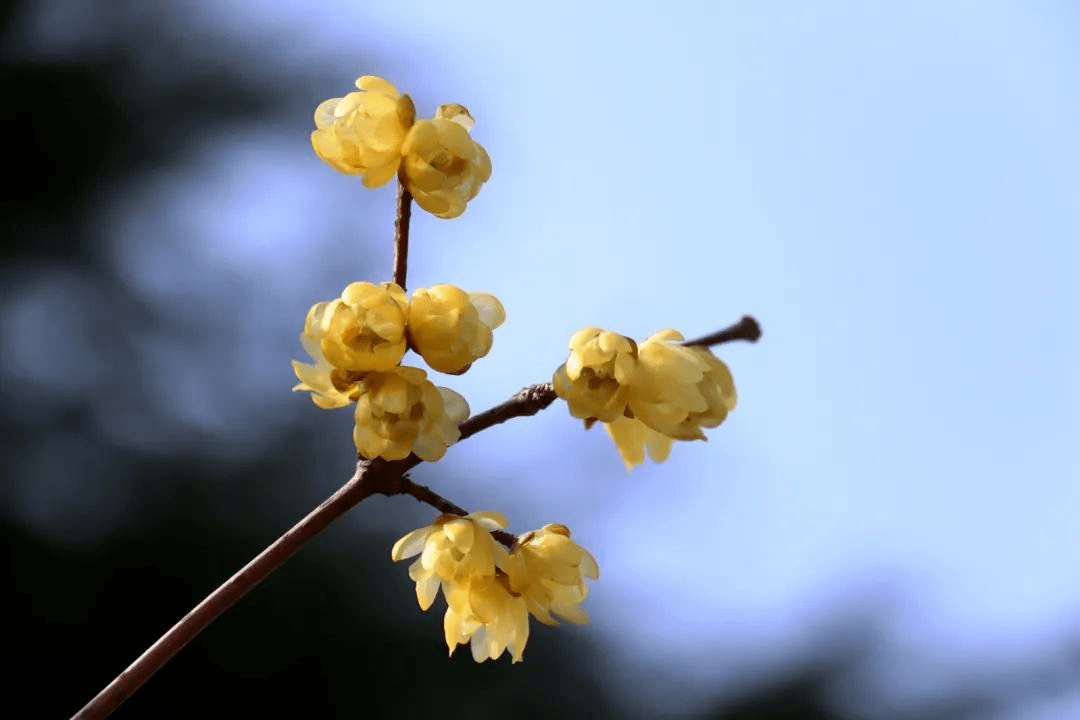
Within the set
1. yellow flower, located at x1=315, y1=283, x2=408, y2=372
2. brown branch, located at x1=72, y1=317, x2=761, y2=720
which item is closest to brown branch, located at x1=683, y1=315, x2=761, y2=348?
brown branch, located at x1=72, y1=317, x2=761, y2=720

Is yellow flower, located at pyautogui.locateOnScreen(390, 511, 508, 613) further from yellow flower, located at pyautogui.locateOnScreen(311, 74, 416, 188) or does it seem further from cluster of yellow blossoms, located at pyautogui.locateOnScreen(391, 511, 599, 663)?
yellow flower, located at pyautogui.locateOnScreen(311, 74, 416, 188)

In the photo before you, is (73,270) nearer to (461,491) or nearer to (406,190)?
(461,491)

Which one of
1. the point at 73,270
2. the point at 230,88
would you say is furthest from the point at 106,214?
the point at 230,88

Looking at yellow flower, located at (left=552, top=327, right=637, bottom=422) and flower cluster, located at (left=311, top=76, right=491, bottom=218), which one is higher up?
flower cluster, located at (left=311, top=76, right=491, bottom=218)

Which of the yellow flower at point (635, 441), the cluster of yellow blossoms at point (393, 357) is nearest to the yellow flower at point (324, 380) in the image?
the cluster of yellow blossoms at point (393, 357)

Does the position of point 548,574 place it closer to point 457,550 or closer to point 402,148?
point 457,550

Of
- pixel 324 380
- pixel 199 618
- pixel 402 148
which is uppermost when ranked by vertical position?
pixel 402 148

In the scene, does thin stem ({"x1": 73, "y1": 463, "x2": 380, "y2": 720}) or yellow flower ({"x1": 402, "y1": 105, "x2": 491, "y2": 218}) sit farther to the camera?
yellow flower ({"x1": 402, "y1": 105, "x2": 491, "y2": 218})

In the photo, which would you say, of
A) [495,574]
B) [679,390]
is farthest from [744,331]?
[495,574]
